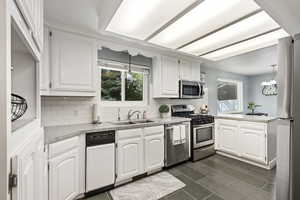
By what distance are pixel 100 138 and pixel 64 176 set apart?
55 centimetres

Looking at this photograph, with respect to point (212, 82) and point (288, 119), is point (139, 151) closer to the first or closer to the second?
point (288, 119)

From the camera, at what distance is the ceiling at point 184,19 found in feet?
4.77

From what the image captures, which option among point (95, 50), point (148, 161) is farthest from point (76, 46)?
A: point (148, 161)

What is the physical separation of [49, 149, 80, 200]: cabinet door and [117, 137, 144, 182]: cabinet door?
566mm

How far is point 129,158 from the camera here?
2.15 meters

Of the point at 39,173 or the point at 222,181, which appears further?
the point at 222,181

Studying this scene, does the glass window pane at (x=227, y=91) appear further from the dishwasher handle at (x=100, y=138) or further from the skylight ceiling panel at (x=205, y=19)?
the dishwasher handle at (x=100, y=138)

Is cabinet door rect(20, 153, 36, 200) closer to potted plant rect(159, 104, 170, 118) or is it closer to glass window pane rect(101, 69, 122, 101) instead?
glass window pane rect(101, 69, 122, 101)

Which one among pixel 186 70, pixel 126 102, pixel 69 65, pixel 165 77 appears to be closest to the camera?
pixel 69 65

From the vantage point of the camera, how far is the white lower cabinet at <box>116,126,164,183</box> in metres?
2.08

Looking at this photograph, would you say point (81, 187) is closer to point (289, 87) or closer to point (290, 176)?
point (290, 176)

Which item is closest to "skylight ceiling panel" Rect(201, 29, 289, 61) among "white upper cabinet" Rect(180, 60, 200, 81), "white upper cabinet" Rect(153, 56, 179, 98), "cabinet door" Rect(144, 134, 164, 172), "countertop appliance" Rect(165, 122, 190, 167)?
"white upper cabinet" Rect(180, 60, 200, 81)

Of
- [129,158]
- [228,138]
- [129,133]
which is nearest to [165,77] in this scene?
[129,133]

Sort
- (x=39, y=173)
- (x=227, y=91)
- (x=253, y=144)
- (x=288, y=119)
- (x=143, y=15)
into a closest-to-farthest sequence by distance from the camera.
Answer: (x=39, y=173)
(x=288, y=119)
(x=143, y=15)
(x=253, y=144)
(x=227, y=91)
